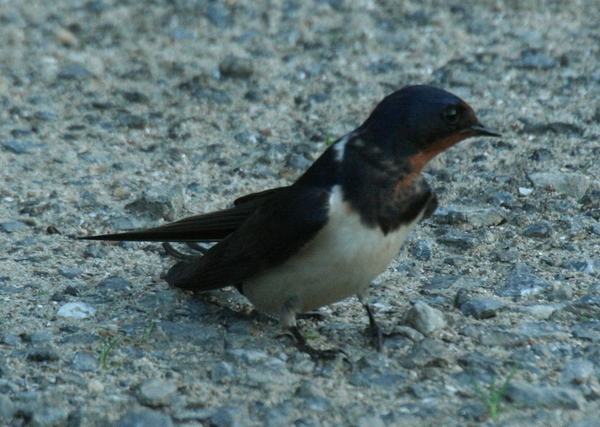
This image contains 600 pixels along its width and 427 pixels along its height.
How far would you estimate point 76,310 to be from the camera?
399 centimetres

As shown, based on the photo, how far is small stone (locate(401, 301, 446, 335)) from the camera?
377 cm

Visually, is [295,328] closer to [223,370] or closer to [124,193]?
[223,370]

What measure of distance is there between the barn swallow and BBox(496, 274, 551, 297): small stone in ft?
1.79

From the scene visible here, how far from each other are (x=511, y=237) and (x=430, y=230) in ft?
1.25

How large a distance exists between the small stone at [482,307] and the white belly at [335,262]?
21.3 inches

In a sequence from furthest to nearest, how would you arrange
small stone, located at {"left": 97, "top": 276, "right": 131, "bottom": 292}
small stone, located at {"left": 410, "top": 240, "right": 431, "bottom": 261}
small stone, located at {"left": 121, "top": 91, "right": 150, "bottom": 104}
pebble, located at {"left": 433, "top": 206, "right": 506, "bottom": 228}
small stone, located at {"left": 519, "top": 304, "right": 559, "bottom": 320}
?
small stone, located at {"left": 121, "top": 91, "right": 150, "bottom": 104} → pebble, located at {"left": 433, "top": 206, "right": 506, "bottom": 228} → small stone, located at {"left": 410, "top": 240, "right": 431, "bottom": 261} → small stone, located at {"left": 97, "top": 276, "right": 131, "bottom": 292} → small stone, located at {"left": 519, "top": 304, "right": 559, "bottom": 320}

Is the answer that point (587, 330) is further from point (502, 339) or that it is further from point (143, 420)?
point (143, 420)

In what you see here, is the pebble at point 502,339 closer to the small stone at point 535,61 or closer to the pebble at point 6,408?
the pebble at point 6,408

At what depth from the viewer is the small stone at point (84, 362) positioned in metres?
3.47

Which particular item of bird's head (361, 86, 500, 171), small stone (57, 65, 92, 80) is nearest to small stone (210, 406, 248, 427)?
bird's head (361, 86, 500, 171)

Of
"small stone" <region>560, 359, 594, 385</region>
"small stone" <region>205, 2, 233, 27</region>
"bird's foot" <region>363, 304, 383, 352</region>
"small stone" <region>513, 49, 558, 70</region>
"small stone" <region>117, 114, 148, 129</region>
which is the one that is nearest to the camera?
"small stone" <region>560, 359, 594, 385</region>

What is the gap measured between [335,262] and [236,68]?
3.41m

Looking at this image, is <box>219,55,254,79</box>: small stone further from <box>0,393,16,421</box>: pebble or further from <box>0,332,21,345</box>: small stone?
<box>0,393,16,421</box>: pebble

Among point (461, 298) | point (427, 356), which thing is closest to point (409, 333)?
point (427, 356)
